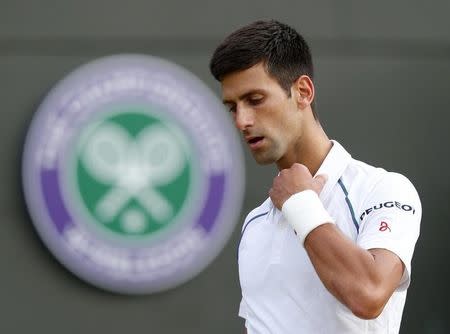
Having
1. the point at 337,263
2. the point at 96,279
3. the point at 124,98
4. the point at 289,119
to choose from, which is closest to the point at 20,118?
the point at 124,98

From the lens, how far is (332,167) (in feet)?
7.51

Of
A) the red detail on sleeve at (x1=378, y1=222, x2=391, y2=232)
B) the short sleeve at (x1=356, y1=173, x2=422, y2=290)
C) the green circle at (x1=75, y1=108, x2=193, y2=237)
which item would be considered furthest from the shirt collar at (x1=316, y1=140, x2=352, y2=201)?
the green circle at (x1=75, y1=108, x2=193, y2=237)

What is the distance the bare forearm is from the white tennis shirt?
0.25ft

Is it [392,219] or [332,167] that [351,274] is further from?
[332,167]

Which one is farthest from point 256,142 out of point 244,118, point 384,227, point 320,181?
point 384,227

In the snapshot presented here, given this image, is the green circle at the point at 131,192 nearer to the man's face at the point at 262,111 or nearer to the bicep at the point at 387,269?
the man's face at the point at 262,111

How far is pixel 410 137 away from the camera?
14.8ft

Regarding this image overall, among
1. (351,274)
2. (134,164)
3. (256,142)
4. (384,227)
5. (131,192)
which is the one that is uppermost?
(134,164)

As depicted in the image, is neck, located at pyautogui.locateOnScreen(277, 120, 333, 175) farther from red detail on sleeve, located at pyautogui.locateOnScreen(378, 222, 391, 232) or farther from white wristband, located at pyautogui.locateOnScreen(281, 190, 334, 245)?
red detail on sleeve, located at pyautogui.locateOnScreen(378, 222, 391, 232)

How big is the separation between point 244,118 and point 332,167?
242 mm

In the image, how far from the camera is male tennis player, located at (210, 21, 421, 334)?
2.00 meters

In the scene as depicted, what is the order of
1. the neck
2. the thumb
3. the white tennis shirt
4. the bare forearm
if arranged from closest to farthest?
the bare forearm, the white tennis shirt, the thumb, the neck

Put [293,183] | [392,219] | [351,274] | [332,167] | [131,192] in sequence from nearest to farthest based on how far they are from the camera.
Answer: [351,274] < [392,219] < [293,183] < [332,167] < [131,192]

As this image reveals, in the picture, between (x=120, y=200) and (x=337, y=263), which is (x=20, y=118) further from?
(x=337, y=263)
